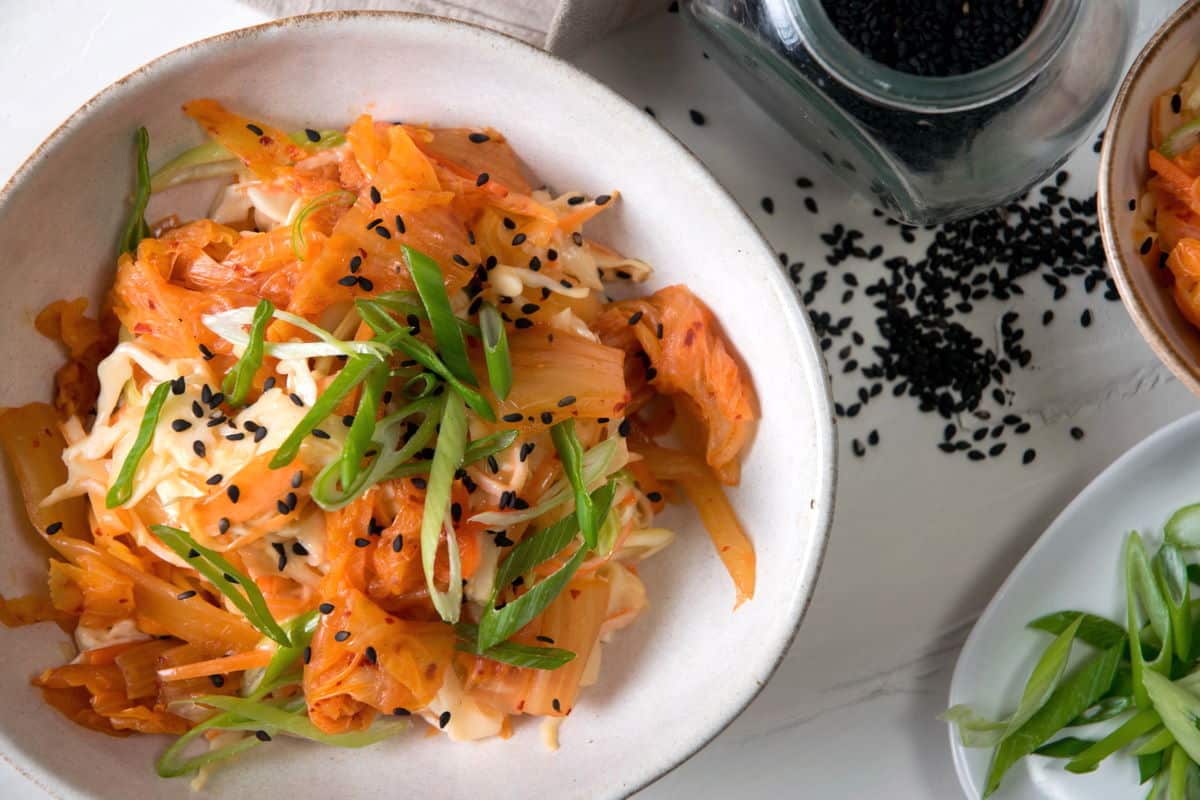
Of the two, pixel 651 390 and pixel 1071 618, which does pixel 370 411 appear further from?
pixel 1071 618

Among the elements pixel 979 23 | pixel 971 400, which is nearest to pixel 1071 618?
pixel 971 400

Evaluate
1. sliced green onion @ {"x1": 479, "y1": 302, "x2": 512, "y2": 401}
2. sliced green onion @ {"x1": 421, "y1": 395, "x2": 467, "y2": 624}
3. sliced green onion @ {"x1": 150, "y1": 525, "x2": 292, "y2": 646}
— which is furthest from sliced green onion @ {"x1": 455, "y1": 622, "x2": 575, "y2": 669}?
sliced green onion @ {"x1": 479, "y1": 302, "x2": 512, "y2": 401}

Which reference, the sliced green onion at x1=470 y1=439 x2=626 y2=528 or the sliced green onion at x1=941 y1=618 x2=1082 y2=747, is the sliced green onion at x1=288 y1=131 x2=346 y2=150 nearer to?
the sliced green onion at x1=470 y1=439 x2=626 y2=528

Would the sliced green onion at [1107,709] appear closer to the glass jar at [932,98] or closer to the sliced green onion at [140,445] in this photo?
the glass jar at [932,98]

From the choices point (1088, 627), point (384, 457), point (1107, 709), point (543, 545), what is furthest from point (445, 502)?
point (1107, 709)

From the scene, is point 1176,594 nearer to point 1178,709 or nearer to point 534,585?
point 1178,709

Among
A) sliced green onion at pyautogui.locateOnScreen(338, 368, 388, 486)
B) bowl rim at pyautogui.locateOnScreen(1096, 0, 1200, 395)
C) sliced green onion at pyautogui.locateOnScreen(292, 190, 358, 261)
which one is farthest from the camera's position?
bowl rim at pyautogui.locateOnScreen(1096, 0, 1200, 395)

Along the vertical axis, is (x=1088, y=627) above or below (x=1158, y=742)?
above
